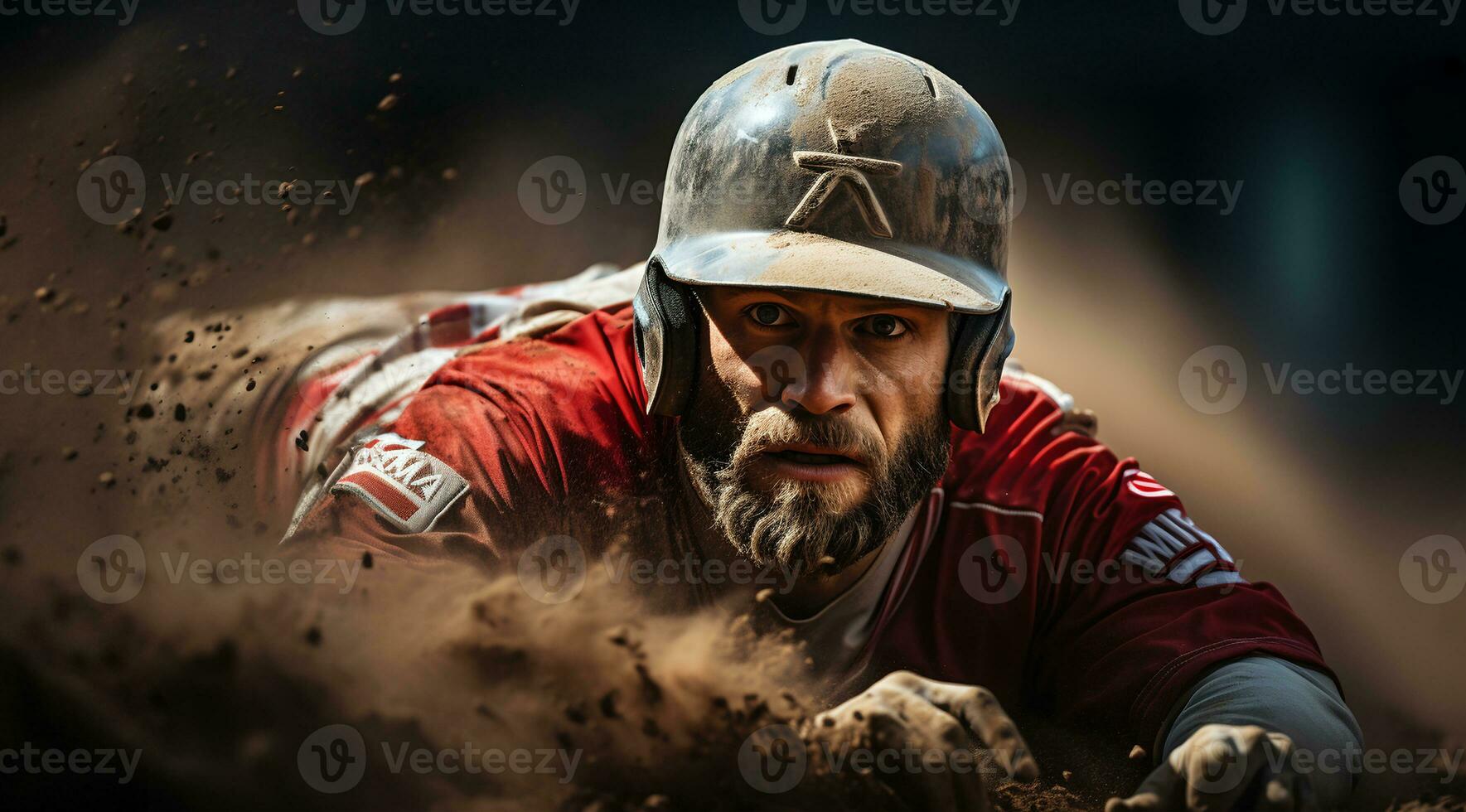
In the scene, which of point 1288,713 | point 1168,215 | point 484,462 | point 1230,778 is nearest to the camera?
point 1230,778

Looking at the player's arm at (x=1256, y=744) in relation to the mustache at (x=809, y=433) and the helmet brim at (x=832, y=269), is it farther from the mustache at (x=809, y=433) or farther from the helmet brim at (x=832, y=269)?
the helmet brim at (x=832, y=269)

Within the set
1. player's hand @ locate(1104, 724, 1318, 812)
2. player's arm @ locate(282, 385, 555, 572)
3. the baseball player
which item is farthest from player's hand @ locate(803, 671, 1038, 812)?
player's arm @ locate(282, 385, 555, 572)

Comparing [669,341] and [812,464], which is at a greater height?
[669,341]

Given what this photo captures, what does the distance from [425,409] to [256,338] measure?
0.99 meters

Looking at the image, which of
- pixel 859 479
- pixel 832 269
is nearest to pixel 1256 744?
pixel 859 479

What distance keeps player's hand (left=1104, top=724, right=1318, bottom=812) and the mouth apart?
34.9 inches

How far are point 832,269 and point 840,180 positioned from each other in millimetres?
228

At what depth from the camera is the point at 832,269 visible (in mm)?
2709

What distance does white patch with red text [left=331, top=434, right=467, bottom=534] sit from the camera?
2879 mm

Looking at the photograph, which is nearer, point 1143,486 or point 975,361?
point 975,361

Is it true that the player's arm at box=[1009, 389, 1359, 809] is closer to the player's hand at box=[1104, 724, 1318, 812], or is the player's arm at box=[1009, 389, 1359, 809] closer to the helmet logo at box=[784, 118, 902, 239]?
the player's hand at box=[1104, 724, 1318, 812]

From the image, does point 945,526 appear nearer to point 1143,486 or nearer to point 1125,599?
point 1125,599

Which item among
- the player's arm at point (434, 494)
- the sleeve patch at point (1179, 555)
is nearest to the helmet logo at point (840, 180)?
the player's arm at point (434, 494)

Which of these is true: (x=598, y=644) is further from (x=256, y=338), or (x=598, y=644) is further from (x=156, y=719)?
(x=256, y=338)
